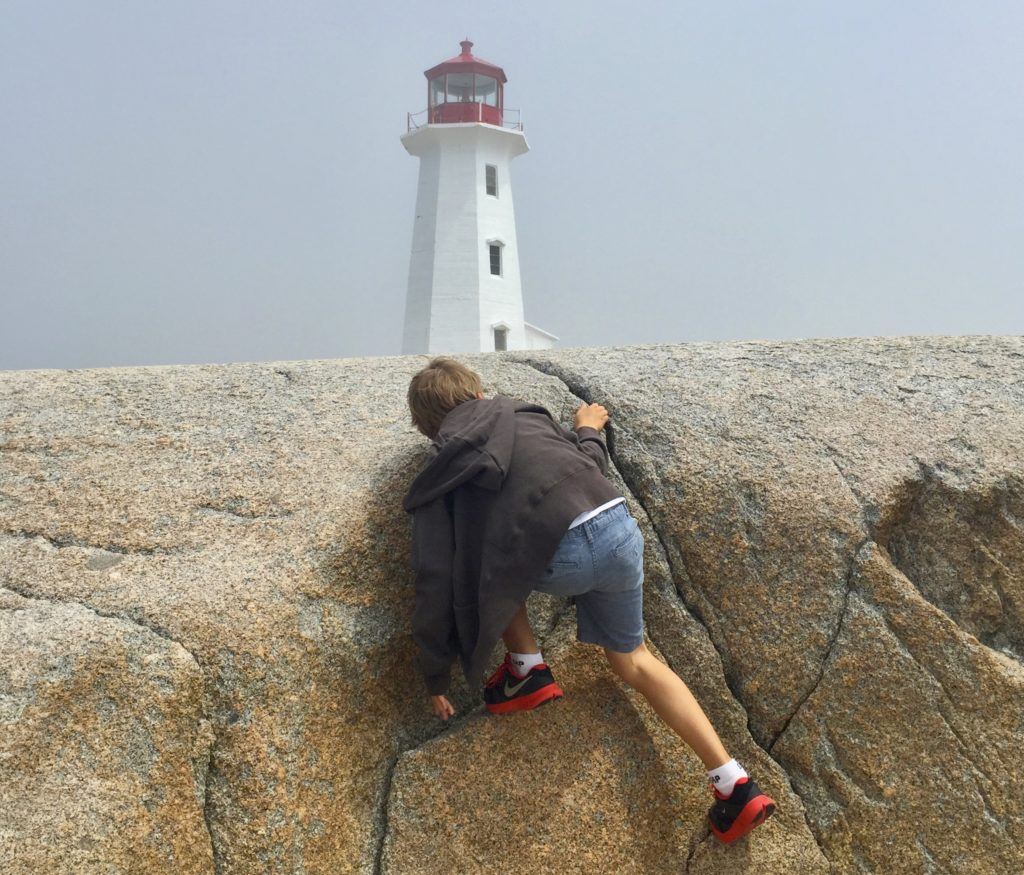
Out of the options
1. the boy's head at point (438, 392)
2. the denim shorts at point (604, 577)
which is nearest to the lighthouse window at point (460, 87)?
the boy's head at point (438, 392)

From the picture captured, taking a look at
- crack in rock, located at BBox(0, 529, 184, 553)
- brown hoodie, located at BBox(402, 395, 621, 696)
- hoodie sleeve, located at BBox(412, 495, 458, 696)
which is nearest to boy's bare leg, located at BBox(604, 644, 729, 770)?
brown hoodie, located at BBox(402, 395, 621, 696)

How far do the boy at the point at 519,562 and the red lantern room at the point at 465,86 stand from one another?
89.9 feet

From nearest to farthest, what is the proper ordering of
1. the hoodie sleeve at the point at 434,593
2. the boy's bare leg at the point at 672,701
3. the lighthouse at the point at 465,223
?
the hoodie sleeve at the point at 434,593 < the boy's bare leg at the point at 672,701 < the lighthouse at the point at 465,223

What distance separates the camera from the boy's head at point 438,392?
4.37 metres

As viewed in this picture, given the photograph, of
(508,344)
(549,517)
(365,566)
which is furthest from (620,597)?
(508,344)

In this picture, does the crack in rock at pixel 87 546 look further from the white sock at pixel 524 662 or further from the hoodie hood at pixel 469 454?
the white sock at pixel 524 662

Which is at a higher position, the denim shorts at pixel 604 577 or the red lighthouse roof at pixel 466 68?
the red lighthouse roof at pixel 466 68

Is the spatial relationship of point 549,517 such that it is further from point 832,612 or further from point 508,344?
point 508,344

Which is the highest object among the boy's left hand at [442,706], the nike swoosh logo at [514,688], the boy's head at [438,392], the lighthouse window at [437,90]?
the lighthouse window at [437,90]

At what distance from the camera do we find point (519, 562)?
12.8 ft

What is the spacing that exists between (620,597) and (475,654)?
27.5 inches

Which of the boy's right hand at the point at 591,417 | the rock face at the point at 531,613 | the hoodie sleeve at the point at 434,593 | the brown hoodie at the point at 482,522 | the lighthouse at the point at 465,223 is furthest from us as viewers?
the lighthouse at the point at 465,223

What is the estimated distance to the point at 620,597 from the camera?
164 inches

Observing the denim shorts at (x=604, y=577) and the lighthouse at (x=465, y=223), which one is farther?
the lighthouse at (x=465, y=223)
